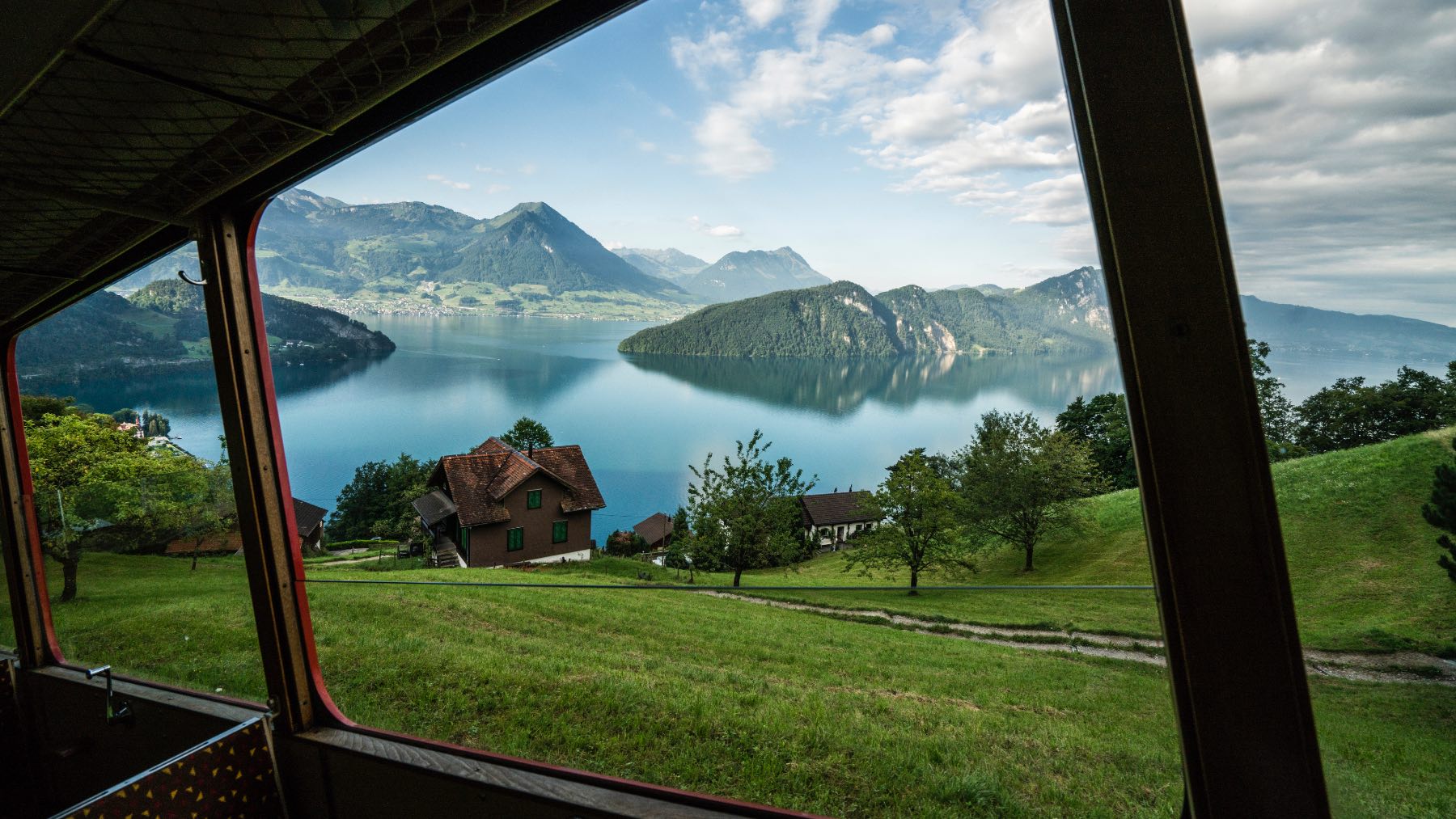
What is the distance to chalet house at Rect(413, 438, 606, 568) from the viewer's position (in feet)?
30.5

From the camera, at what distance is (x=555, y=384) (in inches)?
889

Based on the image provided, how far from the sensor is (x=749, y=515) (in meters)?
9.71

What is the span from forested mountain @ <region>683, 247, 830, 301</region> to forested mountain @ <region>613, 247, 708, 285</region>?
1091mm

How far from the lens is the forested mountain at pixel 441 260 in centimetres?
3077

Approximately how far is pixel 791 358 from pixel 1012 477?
54.7ft

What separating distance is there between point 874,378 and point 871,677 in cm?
1434

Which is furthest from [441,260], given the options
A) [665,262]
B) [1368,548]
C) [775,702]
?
[1368,548]

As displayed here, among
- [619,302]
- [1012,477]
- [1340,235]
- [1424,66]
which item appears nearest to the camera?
[1424,66]

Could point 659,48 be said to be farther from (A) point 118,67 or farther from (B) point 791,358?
(B) point 791,358

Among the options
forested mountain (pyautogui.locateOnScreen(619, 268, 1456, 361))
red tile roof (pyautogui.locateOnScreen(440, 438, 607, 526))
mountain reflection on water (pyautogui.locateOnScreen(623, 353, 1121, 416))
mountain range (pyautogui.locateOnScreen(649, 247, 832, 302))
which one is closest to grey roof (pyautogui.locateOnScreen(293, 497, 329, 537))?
red tile roof (pyautogui.locateOnScreen(440, 438, 607, 526))

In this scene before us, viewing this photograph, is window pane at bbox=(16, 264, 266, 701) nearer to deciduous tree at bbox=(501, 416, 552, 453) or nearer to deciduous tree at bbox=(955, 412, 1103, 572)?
deciduous tree at bbox=(955, 412, 1103, 572)

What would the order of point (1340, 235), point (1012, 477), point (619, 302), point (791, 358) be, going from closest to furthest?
point (1340, 235) < point (1012, 477) < point (791, 358) < point (619, 302)

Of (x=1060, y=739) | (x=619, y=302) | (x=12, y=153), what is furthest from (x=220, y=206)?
(x=619, y=302)

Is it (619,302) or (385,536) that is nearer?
(385,536)
